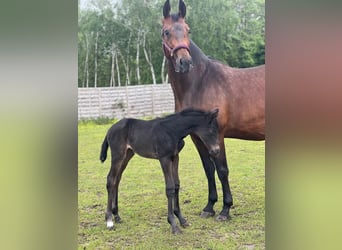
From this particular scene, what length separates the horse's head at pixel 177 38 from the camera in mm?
2125

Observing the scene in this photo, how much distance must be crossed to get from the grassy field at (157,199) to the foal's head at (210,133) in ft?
0.26

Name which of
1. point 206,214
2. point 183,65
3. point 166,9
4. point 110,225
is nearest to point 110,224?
point 110,225

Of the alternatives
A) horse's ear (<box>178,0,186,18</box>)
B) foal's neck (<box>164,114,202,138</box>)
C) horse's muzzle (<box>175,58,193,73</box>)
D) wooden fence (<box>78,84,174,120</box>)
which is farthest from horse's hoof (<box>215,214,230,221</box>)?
horse's ear (<box>178,0,186,18</box>)

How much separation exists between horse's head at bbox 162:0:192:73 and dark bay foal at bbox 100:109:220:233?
0.25 meters

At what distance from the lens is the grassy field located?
7.06 ft

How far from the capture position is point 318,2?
2.19 meters

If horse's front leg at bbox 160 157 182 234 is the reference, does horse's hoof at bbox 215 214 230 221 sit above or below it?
below

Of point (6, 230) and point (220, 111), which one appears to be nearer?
point (220, 111)

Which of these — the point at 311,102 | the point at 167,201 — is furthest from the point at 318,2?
the point at 167,201

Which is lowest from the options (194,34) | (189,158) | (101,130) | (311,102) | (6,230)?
(6,230)

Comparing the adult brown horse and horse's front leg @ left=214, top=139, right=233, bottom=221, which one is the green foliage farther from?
horse's front leg @ left=214, top=139, right=233, bottom=221

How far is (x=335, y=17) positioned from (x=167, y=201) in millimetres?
1237

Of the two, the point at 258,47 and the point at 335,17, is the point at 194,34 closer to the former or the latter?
the point at 258,47

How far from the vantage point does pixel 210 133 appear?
211cm
